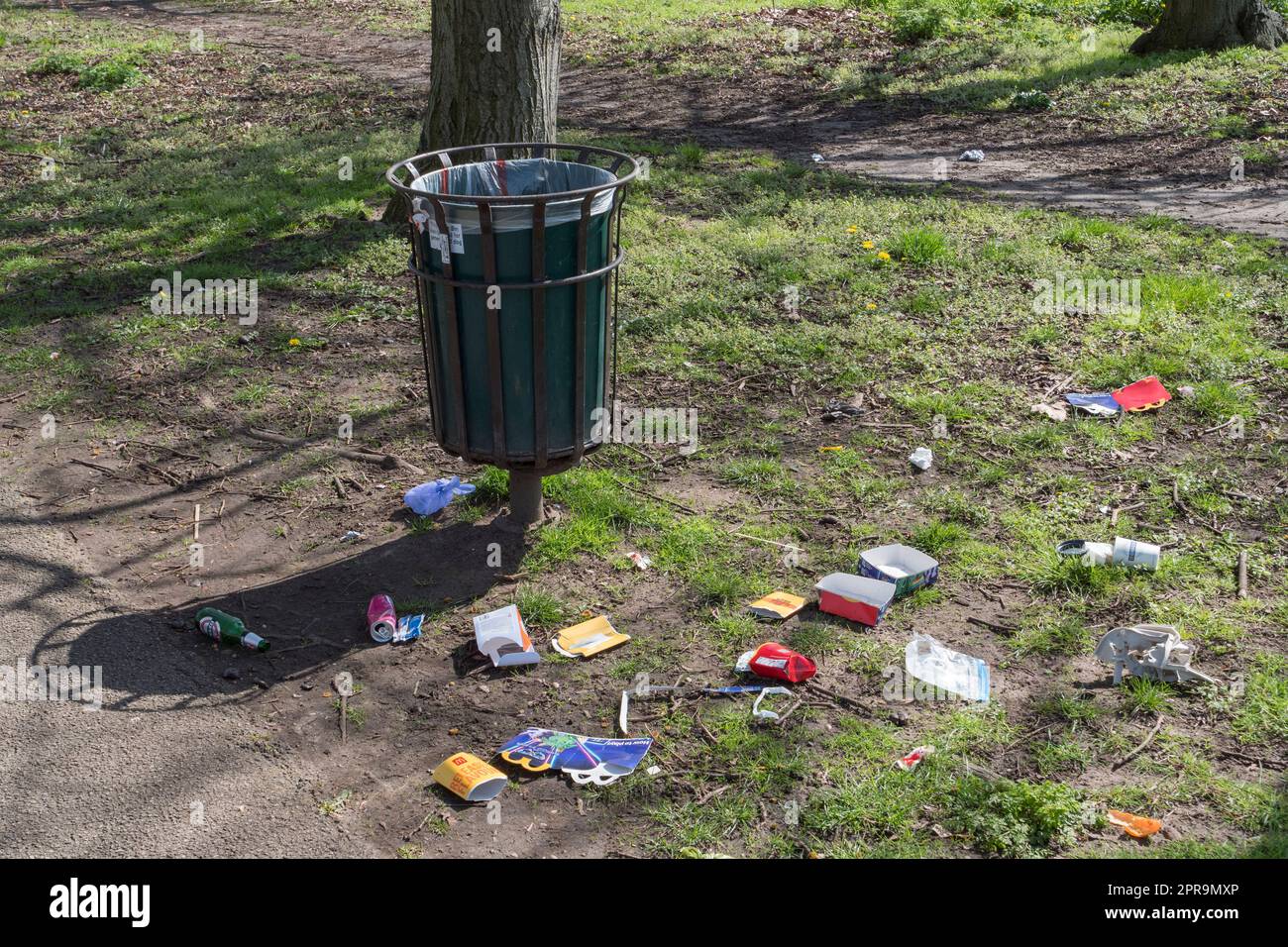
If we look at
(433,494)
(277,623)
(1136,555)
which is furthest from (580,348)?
(1136,555)

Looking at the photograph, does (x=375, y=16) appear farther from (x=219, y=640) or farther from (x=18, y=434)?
(x=219, y=640)

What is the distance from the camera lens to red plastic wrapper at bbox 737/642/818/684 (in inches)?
145

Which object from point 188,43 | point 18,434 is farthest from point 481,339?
point 188,43

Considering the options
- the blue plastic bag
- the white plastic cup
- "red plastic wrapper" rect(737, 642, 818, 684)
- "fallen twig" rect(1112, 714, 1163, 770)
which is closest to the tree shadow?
the blue plastic bag

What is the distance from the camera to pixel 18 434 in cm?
530

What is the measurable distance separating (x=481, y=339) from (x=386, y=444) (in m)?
1.46

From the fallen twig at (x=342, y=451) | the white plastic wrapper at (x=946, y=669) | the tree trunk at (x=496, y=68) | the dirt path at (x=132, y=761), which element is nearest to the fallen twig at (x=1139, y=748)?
the white plastic wrapper at (x=946, y=669)

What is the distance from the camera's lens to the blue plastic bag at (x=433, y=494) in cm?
472

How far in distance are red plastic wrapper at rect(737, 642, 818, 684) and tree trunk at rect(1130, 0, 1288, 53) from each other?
11.0 m

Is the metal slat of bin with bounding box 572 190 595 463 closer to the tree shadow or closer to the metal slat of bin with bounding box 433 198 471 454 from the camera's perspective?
the metal slat of bin with bounding box 433 198 471 454

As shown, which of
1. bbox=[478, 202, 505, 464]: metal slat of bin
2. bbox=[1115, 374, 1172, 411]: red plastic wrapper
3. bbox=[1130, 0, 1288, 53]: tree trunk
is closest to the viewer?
bbox=[478, 202, 505, 464]: metal slat of bin

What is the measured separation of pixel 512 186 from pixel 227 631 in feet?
6.68

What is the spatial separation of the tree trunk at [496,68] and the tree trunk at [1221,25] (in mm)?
8320

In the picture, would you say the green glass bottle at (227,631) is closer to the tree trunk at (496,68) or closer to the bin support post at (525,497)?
the bin support post at (525,497)
